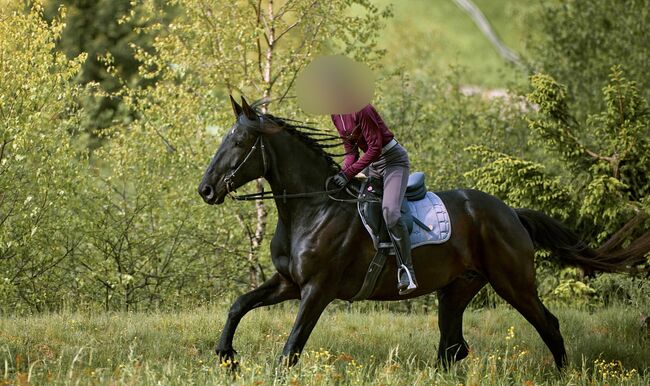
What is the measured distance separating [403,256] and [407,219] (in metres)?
0.38

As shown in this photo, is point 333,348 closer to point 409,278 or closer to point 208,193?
point 409,278

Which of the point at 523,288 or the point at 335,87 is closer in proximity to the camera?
the point at 335,87

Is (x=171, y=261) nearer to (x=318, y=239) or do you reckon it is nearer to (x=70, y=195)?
(x=70, y=195)

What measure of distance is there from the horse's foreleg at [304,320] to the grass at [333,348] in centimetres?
18

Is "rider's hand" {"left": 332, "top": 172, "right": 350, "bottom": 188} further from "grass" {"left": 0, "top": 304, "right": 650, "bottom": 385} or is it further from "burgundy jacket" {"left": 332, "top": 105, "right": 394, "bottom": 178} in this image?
"grass" {"left": 0, "top": 304, "right": 650, "bottom": 385}

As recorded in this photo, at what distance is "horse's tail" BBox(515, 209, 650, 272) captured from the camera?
30.4ft

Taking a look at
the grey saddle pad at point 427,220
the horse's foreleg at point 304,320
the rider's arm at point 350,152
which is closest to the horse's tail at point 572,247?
the grey saddle pad at point 427,220

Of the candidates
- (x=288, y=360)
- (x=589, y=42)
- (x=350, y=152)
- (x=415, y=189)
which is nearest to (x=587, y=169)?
(x=415, y=189)

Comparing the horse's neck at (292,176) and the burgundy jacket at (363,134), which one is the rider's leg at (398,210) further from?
the horse's neck at (292,176)

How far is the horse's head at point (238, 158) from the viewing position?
755 cm

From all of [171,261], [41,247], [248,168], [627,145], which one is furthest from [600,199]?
Answer: [41,247]

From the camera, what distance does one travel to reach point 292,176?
310 inches

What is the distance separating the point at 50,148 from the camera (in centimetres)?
1133

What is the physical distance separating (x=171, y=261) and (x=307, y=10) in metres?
4.82
